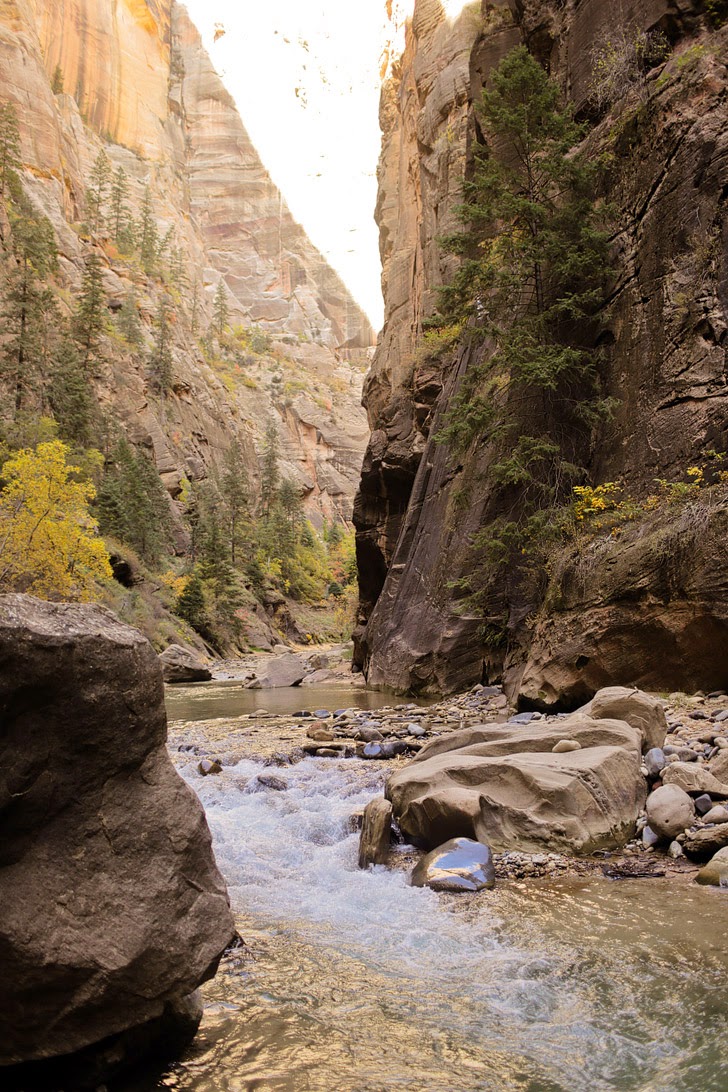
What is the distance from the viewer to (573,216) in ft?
49.9

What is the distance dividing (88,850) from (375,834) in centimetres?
397

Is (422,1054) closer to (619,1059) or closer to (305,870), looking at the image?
(619,1059)

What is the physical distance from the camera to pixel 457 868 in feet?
19.5

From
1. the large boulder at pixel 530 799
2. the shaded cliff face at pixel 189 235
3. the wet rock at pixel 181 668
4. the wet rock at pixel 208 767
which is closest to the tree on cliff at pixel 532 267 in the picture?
the wet rock at pixel 208 767

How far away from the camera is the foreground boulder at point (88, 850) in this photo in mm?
2947

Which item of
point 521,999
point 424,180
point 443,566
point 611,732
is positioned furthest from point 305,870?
point 424,180

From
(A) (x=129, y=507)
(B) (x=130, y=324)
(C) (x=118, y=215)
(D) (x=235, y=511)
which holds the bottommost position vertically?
(A) (x=129, y=507)

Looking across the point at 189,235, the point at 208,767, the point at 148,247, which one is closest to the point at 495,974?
the point at 208,767

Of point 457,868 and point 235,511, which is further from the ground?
point 235,511

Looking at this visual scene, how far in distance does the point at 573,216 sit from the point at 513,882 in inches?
542

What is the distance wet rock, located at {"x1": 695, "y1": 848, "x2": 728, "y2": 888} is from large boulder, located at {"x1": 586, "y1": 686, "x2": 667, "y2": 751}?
8.53 feet

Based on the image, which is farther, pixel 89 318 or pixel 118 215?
pixel 118 215

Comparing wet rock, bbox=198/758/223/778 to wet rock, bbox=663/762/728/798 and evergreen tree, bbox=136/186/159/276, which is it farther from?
evergreen tree, bbox=136/186/159/276

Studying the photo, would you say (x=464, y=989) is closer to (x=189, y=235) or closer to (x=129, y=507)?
(x=129, y=507)
